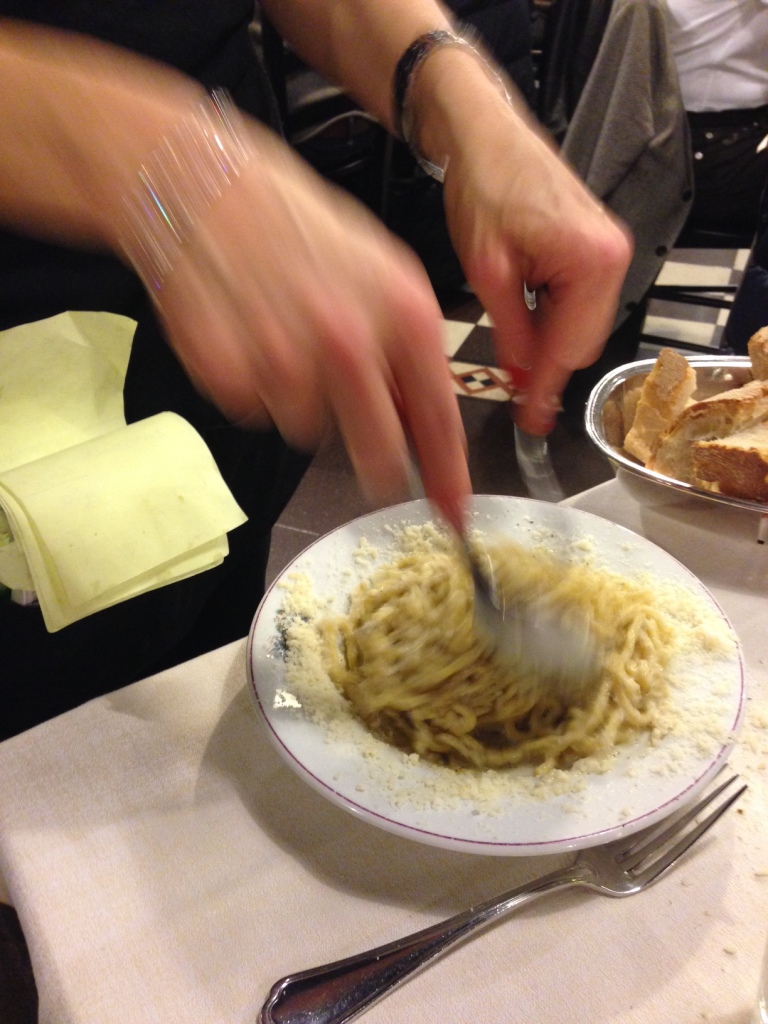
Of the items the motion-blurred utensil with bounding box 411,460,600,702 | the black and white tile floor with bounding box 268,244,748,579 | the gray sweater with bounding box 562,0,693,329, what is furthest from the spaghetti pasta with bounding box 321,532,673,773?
the gray sweater with bounding box 562,0,693,329

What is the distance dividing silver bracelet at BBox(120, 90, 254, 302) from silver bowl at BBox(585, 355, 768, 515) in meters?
A: 0.59

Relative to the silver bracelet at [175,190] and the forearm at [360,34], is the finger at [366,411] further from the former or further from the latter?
the forearm at [360,34]

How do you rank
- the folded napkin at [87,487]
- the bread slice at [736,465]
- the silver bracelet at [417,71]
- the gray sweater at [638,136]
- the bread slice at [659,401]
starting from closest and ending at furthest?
the folded napkin at [87,487] < the silver bracelet at [417,71] < the bread slice at [736,465] < the bread slice at [659,401] < the gray sweater at [638,136]

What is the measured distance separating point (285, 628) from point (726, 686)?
14.1 inches

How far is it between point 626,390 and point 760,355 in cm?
16

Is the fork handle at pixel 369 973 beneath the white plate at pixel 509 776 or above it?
beneath

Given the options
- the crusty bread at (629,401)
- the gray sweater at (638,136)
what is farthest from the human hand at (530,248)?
the gray sweater at (638,136)

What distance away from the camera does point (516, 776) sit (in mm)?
557

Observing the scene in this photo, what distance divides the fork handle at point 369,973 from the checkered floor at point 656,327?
1.94m

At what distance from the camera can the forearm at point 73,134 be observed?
0.39 m

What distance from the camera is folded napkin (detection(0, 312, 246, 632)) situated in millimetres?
564

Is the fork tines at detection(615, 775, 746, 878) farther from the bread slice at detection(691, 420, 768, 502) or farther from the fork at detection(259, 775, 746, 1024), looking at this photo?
the bread slice at detection(691, 420, 768, 502)

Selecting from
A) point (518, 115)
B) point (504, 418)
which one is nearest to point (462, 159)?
point (518, 115)

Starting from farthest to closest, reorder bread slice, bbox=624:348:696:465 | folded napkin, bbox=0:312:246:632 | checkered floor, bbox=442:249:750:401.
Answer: checkered floor, bbox=442:249:750:401 < bread slice, bbox=624:348:696:465 < folded napkin, bbox=0:312:246:632
